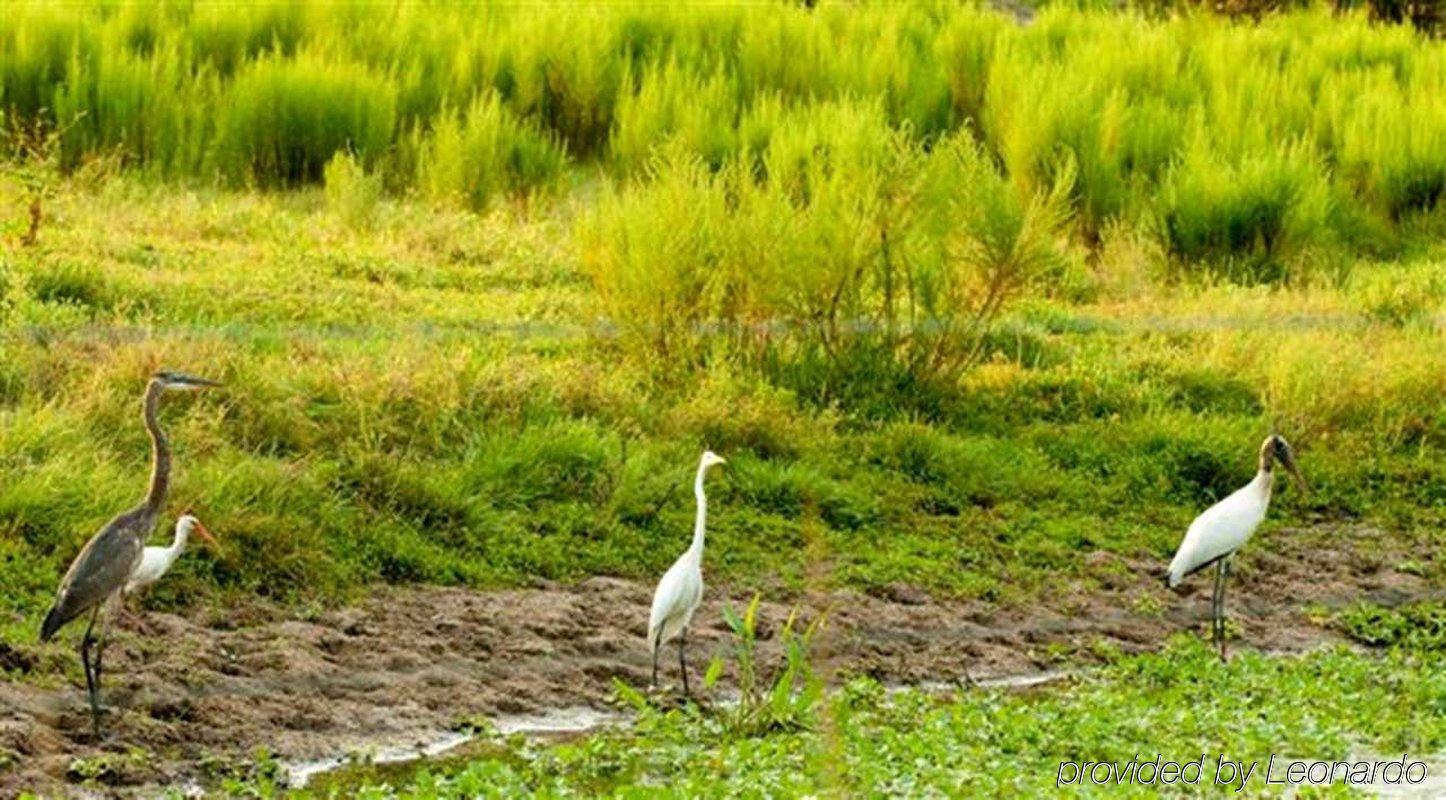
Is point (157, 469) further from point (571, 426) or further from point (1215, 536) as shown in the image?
point (1215, 536)

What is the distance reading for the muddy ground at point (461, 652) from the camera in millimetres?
8719

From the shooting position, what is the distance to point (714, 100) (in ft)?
67.1

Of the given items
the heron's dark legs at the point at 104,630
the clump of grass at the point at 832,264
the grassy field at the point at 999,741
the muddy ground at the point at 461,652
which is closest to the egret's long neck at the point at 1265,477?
the muddy ground at the point at 461,652

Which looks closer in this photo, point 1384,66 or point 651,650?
point 651,650

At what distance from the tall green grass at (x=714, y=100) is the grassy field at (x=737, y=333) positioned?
0.05 metres

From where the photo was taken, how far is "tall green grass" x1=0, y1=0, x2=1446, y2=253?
740 inches

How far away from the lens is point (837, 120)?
57.3 feet

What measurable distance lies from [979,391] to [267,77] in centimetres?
719

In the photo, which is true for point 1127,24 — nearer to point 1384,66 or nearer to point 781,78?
point 1384,66

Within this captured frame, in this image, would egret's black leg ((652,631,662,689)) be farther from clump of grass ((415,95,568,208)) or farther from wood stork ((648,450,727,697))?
clump of grass ((415,95,568,208))

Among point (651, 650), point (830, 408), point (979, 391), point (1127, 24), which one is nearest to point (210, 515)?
point (651, 650)

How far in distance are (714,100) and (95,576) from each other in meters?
12.2

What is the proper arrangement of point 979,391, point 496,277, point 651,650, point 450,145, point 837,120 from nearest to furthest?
point 651,650 → point 979,391 → point 496,277 → point 837,120 → point 450,145

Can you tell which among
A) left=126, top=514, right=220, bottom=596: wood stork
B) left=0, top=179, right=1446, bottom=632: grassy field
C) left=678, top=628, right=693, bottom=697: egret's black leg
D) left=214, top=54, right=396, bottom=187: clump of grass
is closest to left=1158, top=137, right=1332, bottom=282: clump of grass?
left=0, top=179, right=1446, bottom=632: grassy field
